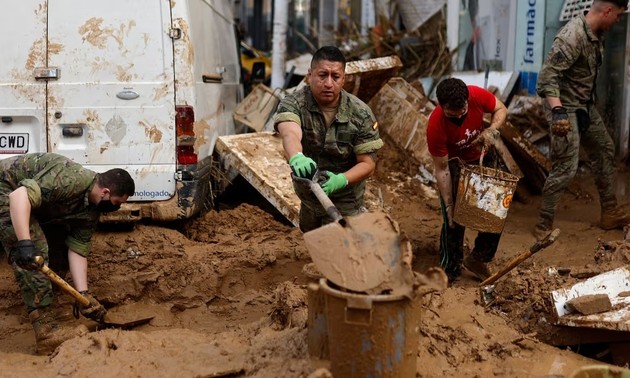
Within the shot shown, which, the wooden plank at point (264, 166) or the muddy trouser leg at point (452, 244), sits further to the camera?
the wooden plank at point (264, 166)

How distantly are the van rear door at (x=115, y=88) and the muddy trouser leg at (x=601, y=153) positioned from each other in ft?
12.2

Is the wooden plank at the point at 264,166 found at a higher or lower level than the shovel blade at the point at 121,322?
higher

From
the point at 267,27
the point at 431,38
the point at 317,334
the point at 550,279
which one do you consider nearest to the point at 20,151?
the point at 317,334

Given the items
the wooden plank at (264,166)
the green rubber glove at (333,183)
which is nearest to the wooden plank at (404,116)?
the wooden plank at (264,166)

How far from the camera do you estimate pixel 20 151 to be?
5922 millimetres

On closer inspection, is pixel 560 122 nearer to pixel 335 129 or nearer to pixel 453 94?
pixel 453 94

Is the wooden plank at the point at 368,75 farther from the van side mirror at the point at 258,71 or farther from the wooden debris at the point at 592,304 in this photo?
the wooden debris at the point at 592,304

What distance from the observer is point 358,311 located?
3125mm

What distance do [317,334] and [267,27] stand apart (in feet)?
67.8

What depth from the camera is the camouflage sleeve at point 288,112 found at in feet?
15.2

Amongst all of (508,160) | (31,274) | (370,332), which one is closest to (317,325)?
(370,332)

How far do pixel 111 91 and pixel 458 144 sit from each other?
2.74 metres

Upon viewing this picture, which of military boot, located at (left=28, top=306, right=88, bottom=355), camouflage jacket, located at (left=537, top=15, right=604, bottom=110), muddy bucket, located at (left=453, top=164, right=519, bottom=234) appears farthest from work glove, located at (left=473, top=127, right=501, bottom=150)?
military boot, located at (left=28, top=306, right=88, bottom=355)

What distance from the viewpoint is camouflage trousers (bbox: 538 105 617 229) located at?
644 cm
